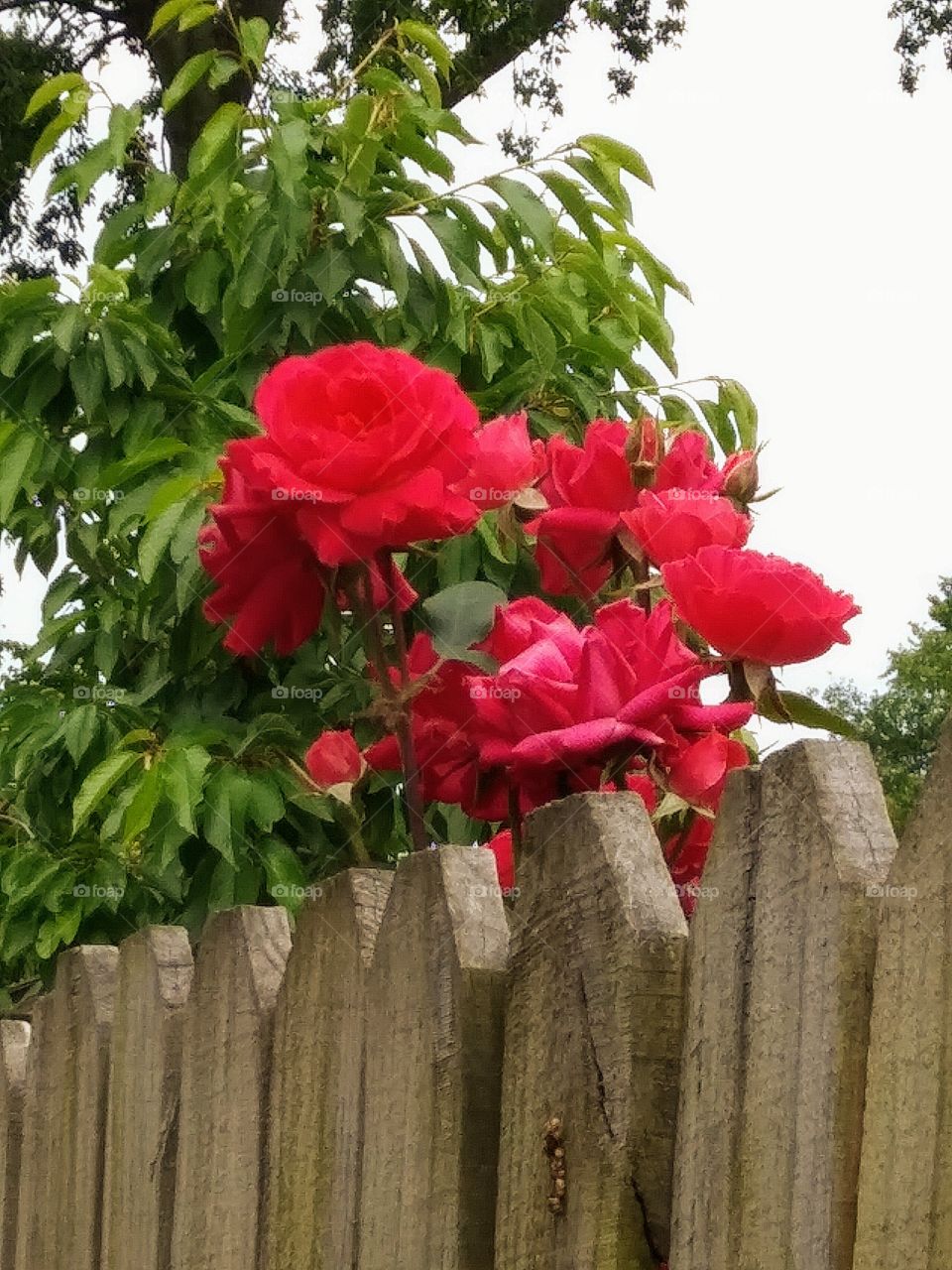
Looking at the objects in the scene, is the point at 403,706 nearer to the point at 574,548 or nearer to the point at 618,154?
the point at 574,548

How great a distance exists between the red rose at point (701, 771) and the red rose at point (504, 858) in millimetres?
226

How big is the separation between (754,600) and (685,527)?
101 mm

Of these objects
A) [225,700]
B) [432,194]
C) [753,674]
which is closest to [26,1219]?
[225,700]

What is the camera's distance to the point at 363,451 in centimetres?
116

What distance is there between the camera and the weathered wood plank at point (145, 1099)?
6.00 ft

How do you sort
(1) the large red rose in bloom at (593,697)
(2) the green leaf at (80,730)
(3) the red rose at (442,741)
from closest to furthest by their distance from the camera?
1. (1) the large red rose in bloom at (593,697)
2. (3) the red rose at (442,741)
3. (2) the green leaf at (80,730)

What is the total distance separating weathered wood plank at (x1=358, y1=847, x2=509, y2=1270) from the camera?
1.23 meters

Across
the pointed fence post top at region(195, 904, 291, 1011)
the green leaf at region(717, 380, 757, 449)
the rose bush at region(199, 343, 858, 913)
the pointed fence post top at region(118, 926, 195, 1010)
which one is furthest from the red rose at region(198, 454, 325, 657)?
the green leaf at region(717, 380, 757, 449)

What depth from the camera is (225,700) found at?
2451mm

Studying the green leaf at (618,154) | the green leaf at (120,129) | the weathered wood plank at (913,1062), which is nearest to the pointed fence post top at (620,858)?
the weathered wood plank at (913,1062)

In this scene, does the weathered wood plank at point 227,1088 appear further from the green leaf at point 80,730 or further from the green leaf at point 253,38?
the green leaf at point 253,38

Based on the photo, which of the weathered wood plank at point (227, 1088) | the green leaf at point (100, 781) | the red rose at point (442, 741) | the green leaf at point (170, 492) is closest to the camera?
the red rose at point (442, 741)

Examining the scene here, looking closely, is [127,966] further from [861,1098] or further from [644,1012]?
[861,1098]

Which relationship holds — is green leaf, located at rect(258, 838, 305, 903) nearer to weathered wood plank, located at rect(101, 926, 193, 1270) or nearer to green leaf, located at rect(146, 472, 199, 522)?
weathered wood plank, located at rect(101, 926, 193, 1270)
